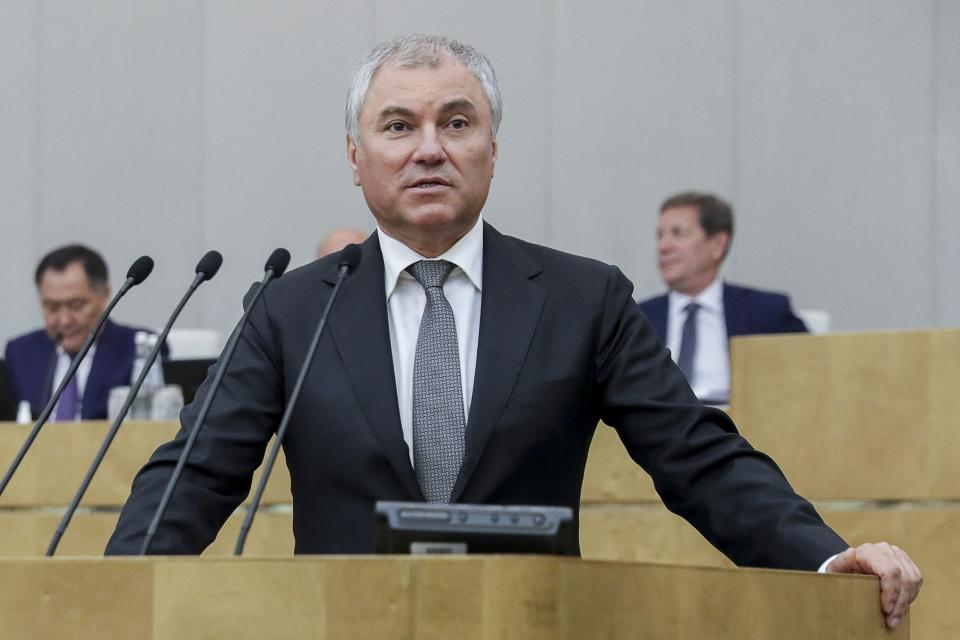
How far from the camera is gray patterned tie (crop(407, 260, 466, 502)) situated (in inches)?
99.3

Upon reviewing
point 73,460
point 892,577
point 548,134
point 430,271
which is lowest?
point 73,460

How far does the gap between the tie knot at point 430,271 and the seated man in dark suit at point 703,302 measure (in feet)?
9.68

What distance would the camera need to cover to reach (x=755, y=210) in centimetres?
711

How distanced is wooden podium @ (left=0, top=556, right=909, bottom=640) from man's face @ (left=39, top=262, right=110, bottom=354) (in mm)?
4406

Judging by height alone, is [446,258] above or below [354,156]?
below

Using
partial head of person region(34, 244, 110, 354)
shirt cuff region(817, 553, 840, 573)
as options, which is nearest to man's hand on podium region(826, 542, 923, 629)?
shirt cuff region(817, 553, 840, 573)

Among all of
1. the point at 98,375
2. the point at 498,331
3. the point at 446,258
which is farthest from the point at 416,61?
the point at 98,375

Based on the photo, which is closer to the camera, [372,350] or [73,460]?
[372,350]

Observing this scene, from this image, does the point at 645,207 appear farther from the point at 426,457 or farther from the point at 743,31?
the point at 426,457

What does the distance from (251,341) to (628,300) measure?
0.61 m

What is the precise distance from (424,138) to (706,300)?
3.39 metres

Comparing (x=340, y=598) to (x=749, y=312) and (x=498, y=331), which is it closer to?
(x=498, y=331)

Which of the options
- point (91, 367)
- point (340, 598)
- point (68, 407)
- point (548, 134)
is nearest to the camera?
point (340, 598)

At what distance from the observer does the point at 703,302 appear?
5.86 meters
